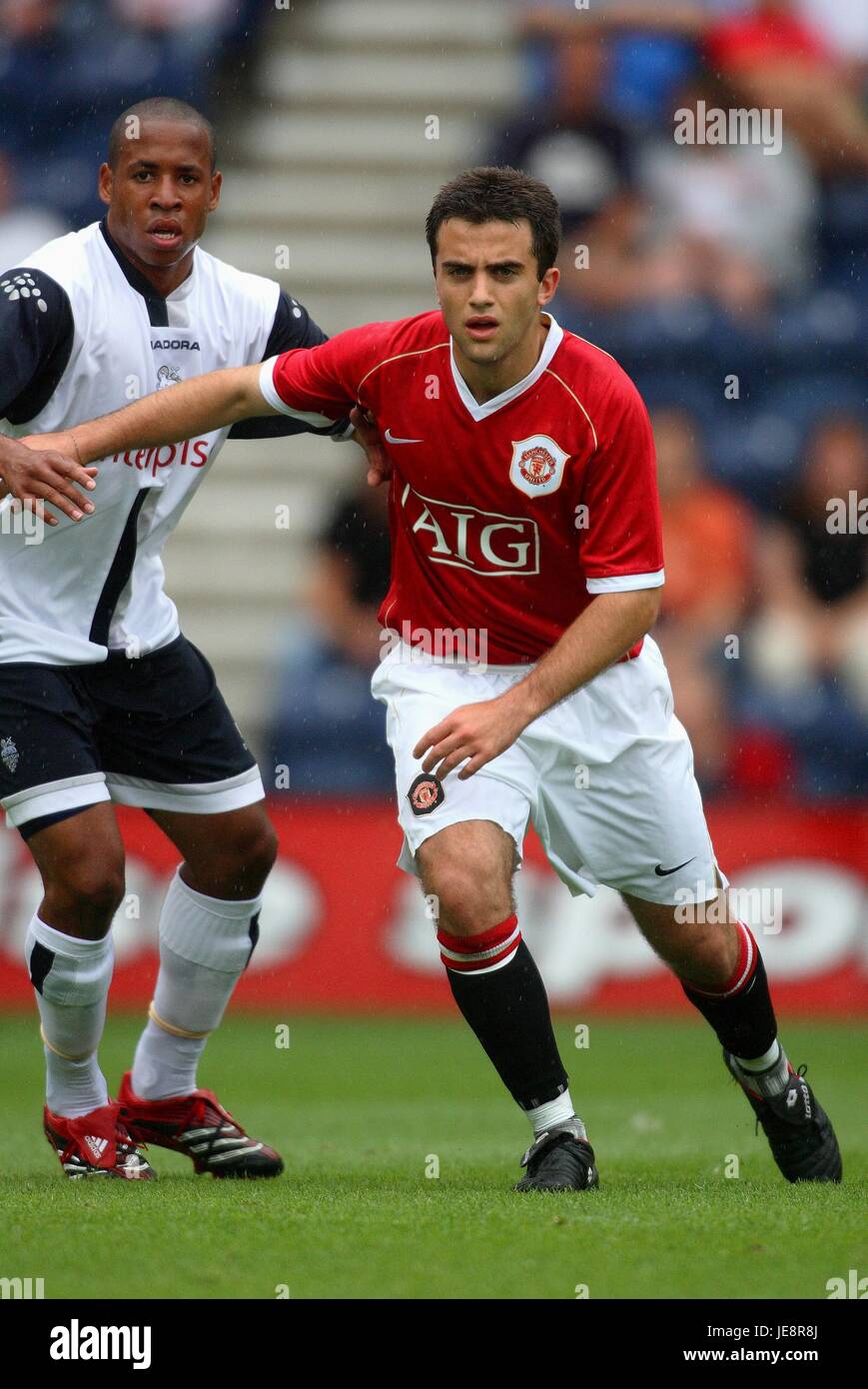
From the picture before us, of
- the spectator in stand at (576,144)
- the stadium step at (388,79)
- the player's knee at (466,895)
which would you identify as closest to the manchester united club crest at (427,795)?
the player's knee at (466,895)

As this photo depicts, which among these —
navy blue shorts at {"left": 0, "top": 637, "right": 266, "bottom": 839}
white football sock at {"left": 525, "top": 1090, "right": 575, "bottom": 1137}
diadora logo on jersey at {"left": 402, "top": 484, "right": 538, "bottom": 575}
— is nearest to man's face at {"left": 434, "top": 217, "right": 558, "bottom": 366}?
diadora logo on jersey at {"left": 402, "top": 484, "right": 538, "bottom": 575}

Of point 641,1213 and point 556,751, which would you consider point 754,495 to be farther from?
point 641,1213

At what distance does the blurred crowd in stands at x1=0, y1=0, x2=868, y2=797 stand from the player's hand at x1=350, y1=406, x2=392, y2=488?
4.95 meters

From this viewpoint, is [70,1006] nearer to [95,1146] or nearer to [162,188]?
[95,1146]

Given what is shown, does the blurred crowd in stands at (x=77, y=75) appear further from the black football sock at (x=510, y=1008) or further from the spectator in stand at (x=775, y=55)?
the black football sock at (x=510, y=1008)

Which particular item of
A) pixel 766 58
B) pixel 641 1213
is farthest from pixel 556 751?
pixel 766 58

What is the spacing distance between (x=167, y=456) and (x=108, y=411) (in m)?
0.20

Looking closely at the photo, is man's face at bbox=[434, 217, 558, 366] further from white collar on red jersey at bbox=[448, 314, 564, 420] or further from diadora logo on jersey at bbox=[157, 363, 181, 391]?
diadora logo on jersey at bbox=[157, 363, 181, 391]

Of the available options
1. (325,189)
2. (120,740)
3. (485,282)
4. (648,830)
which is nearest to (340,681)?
(325,189)

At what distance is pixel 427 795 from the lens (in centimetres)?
468

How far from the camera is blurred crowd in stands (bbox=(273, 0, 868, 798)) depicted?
32.5 ft

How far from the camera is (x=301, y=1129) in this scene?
6.44 meters

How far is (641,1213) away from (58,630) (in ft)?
6.91

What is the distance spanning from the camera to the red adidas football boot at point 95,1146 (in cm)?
510
